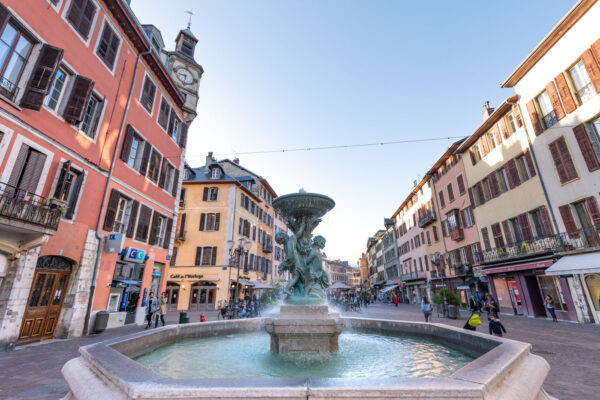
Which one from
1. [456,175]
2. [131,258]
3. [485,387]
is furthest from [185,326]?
[456,175]

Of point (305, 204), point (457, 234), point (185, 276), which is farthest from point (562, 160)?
point (185, 276)

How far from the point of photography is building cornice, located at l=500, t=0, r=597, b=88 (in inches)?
544

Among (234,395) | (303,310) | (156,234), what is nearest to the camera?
(234,395)

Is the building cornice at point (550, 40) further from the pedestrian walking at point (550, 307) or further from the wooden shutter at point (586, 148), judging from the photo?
the pedestrian walking at point (550, 307)

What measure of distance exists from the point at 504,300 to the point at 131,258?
81.3 ft

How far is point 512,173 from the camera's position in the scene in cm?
1889

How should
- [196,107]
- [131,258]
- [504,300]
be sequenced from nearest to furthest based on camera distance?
[131,258], [504,300], [196,107]

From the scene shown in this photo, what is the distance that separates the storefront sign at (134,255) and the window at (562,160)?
2297 centimetres

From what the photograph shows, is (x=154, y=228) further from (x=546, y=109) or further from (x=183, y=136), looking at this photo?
(x=546, y=109)

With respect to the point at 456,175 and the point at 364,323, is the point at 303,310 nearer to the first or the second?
the point at 364,323

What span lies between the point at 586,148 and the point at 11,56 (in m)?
23.7

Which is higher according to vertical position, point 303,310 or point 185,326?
point 303,310

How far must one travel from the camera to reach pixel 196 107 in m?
21.7

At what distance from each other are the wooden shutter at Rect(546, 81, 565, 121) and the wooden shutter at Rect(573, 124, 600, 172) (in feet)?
4.93
